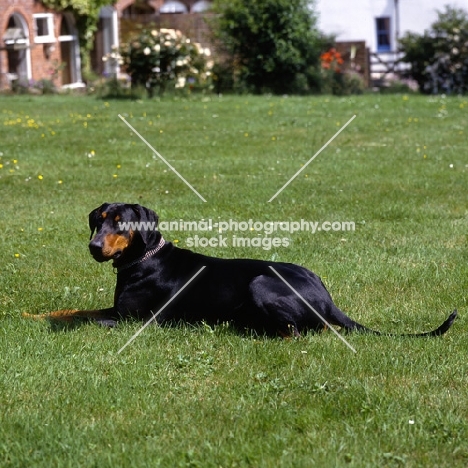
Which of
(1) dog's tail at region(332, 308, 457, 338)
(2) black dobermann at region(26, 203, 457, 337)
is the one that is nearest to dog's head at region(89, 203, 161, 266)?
(2) black dobermann at region(26, 203, 457, 337)

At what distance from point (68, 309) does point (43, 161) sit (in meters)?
6.69

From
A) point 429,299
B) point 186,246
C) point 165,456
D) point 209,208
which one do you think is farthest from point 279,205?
point 165,456

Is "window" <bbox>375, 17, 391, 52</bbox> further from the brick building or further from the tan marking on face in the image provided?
the tan marking on face

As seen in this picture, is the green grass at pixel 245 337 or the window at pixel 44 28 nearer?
the green grass at pixel 245 337

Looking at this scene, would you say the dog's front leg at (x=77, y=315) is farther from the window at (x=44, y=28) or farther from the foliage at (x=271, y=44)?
the window at (x=44, y=28)

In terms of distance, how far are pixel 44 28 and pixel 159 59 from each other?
728 centimetres

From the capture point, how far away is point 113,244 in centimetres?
562

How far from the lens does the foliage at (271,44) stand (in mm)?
23047

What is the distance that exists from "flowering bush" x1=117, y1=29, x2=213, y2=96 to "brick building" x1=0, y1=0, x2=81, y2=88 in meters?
4.41

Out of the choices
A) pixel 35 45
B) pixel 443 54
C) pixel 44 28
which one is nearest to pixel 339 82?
pixel 443 54

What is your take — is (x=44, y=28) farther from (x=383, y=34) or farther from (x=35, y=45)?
(x=383, y=34)

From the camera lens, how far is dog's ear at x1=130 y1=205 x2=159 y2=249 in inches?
231

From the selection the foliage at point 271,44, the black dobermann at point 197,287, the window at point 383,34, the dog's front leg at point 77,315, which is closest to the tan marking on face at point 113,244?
the black dobermann at point 197,287

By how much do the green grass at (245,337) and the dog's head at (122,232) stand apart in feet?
1.67
